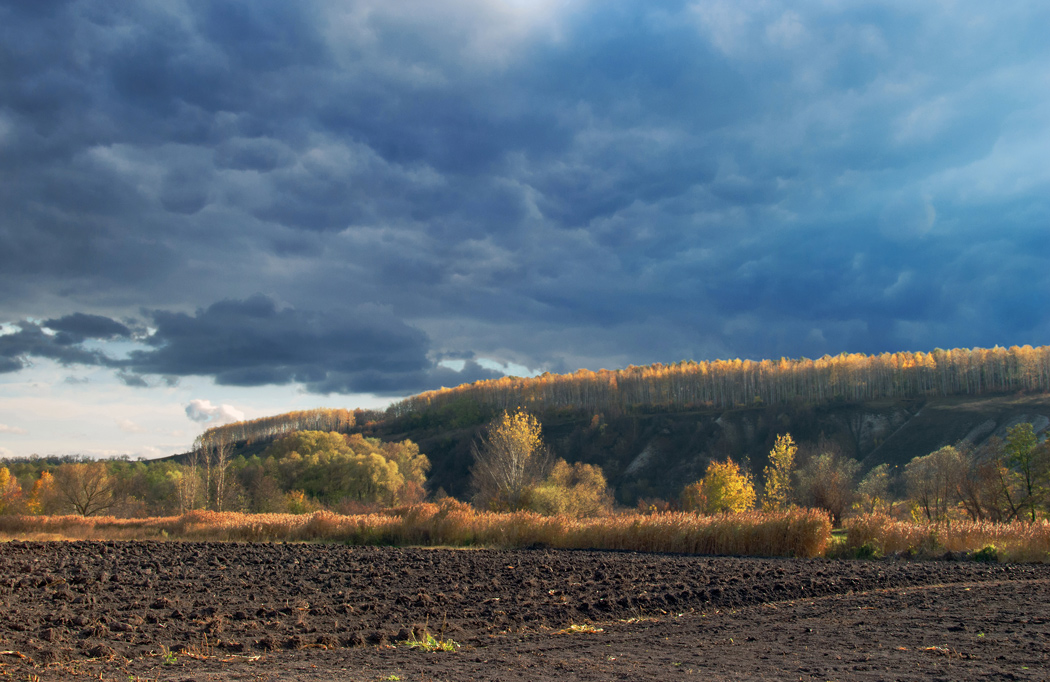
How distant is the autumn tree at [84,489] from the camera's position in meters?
67.9

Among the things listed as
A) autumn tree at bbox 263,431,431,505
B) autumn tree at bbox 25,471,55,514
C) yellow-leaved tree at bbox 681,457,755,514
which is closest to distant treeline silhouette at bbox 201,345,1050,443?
autumn tree at bbox 25,471,55,514

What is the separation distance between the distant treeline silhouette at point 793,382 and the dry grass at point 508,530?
11633cm

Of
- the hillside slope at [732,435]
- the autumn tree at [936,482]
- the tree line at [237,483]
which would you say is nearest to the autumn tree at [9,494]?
the tree line at [237,483]

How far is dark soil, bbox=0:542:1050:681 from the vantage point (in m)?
8.88

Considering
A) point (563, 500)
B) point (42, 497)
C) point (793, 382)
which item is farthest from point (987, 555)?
point (793, 382)

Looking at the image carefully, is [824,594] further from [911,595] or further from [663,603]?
[663,603]

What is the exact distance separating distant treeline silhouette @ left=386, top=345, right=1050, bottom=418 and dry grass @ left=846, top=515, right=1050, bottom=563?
114922 mm

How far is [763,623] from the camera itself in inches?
487

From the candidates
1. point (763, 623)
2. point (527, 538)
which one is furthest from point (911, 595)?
point (527, 538)

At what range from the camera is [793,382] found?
474 feet

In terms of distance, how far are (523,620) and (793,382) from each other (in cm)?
14552

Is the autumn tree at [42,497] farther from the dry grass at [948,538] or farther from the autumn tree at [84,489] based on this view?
the dry grass at [948,538]

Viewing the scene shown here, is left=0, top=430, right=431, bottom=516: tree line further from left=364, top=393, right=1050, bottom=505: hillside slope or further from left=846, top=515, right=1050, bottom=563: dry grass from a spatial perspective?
left=846, top=515, right=1050, bottom=563: dry grass

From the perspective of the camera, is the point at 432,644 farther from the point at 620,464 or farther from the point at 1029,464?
the point at 620,464
